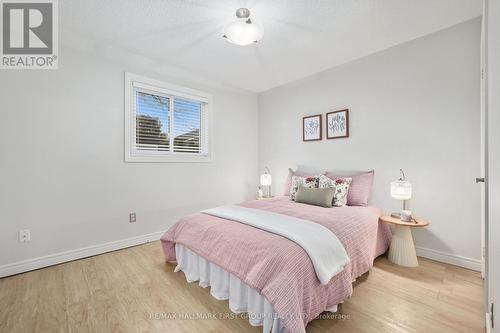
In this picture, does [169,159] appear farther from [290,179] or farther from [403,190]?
[403,190]

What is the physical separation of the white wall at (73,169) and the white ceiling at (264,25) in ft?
1.59

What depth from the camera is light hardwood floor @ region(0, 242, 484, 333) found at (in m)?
1.44

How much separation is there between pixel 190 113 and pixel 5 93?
202 centimetres

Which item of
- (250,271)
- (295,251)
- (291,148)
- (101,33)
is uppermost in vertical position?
(101,33)

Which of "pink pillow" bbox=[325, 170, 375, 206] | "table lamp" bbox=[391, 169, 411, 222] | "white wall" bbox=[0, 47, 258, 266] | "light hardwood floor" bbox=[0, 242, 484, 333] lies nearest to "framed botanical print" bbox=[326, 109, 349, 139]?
"pink pillow" bbox=[325, 170, 375, 206]

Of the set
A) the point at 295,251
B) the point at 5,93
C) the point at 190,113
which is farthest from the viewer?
the point at 190,113

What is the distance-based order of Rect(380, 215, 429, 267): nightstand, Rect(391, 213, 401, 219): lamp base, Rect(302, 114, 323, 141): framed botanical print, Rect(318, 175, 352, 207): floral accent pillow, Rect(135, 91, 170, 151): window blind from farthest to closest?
1. Rect(302, 114, 323, 141): framed botanical print
2. Rect(135, 91, 170, 151): window blind
3. Rect(318, 175, 352, 207): floral accent pillow
4. Rect(391, 213, 401, 219): lamp base
5. Rect(380, 215, 429, 267): nightstand

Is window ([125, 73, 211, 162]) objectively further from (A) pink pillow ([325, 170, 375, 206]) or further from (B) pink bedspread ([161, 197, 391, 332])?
(A) pink pillow ([325, 170, 375, 206])

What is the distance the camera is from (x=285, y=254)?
137 cm

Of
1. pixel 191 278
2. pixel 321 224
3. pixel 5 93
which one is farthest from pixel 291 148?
pixel 5 93

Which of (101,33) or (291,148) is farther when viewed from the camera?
(291,148)

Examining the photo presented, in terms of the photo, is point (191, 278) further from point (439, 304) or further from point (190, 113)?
point (190, 113)

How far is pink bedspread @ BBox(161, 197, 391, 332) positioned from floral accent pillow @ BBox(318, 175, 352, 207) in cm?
31

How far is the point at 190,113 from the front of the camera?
3.55 meters
